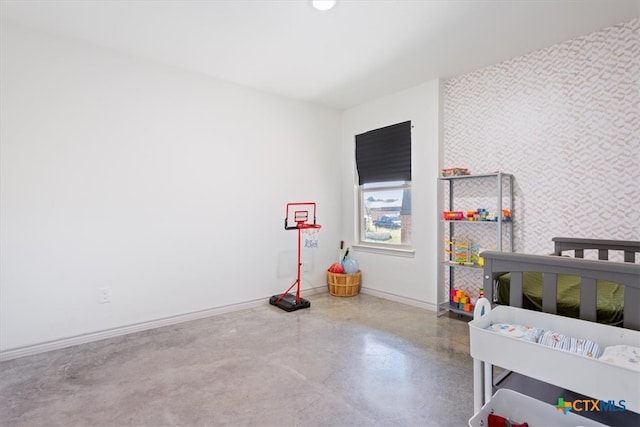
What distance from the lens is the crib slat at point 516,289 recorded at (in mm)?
1633

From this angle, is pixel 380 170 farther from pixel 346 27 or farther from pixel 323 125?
pixel 346 27

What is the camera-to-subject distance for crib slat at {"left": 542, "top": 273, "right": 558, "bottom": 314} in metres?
1.53

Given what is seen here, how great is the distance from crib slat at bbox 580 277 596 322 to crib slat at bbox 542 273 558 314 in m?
0.11

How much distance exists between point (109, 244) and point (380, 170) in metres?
3.06

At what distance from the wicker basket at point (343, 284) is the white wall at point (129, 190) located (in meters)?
0.58

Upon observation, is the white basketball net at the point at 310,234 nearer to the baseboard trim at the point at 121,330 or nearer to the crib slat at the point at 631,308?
the baseboard trim at the point at 121,330

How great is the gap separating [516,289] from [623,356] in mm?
531

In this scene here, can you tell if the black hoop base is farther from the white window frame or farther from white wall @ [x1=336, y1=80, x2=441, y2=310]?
the white window frame

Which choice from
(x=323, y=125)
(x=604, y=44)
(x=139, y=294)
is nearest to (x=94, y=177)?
(x=139, y=294)

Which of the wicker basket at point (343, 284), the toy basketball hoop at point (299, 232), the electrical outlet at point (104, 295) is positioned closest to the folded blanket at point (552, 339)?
the toy basketball hoop at point (299, 232)

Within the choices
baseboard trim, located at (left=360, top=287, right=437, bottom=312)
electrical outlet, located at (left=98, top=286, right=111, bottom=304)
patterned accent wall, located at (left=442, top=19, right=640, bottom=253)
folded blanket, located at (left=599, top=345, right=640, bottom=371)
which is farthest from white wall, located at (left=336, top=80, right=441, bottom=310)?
electrical outlet, located at (left=98, top=286, right=111, bottom=304)

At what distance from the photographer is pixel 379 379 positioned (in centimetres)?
208

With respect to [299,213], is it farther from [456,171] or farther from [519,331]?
[519,331]

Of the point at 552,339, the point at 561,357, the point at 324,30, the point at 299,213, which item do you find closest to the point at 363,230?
the point at 299,213
